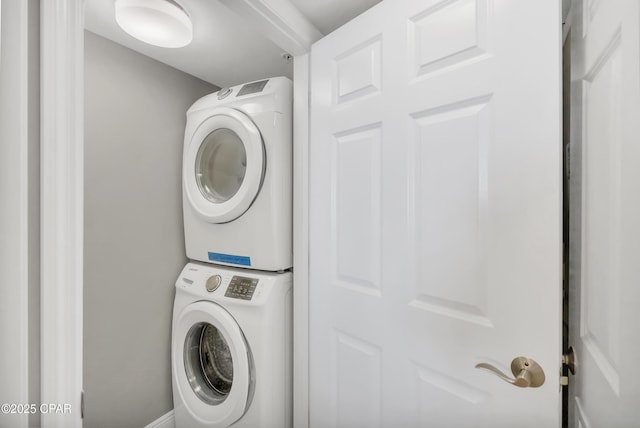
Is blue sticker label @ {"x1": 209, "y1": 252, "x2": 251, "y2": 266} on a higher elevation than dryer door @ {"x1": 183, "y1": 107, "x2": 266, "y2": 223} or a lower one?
lower

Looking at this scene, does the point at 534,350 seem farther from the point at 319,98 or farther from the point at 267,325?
the point at 319,98

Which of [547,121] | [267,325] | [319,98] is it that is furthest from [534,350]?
[319,98]

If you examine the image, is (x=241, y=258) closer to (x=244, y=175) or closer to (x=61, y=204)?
(x=244, y=175)

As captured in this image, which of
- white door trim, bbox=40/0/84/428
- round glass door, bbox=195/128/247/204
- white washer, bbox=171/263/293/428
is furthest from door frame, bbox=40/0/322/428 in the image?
round glass door, bbox=195/128/247/204

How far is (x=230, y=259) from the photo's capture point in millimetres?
1456

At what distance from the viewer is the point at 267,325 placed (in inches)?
50.3

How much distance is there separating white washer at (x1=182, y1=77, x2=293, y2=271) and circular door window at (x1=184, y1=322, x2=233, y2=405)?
17.5 inches

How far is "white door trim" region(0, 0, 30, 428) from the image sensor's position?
0.49 meters

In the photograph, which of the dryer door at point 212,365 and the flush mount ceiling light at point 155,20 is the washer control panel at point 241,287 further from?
the flush mount ceiling light at point 155,20

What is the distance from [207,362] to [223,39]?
1.80 meters

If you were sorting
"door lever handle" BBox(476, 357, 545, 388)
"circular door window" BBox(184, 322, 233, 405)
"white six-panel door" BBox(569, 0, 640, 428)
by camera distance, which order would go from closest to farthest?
"white six-panel door" BBox(569, 0, 640, 428), "door lever handle" BBox(476, 357, 545, 388), "circular door window" BBox(184, 322, 233, 405)

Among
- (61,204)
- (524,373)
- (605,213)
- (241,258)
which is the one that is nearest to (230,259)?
(241,258)

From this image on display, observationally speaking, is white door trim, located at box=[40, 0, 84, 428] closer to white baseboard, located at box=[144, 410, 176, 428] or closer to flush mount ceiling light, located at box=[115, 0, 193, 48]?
flush mount ceiling light, located at box=[115, 0, 193, 48]

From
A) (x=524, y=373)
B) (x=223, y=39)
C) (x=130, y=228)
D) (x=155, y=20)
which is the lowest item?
(x=524, y=373)
